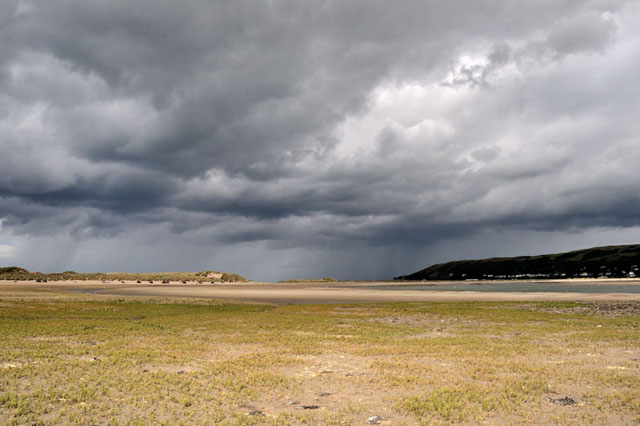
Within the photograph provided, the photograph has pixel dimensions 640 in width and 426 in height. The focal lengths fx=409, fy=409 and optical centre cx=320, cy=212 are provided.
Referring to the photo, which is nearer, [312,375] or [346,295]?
[312,375]

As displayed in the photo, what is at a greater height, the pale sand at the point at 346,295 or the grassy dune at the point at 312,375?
the grassy dune at the point at 312,375

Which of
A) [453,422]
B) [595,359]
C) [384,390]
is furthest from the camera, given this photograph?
[595,359]

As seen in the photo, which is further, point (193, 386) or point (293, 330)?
point (293, 330)

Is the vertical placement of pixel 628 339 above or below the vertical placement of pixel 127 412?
below

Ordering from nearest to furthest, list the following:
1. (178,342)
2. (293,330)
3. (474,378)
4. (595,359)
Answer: (474,378), (595,359), (178,342), (293,330)

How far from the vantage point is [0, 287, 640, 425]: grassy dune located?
13438mm

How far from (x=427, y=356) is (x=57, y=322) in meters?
31.4

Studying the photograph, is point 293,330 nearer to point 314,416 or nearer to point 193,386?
point 193,386

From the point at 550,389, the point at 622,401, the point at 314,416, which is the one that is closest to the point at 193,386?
the point at 314,416

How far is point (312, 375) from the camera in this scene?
61.2 ft

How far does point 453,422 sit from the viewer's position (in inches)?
507

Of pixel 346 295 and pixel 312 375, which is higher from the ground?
pixel 312 375

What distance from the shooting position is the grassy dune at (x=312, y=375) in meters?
13.4

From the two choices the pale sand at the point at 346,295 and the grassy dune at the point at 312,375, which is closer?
the grassy dune at the point at 312,375
